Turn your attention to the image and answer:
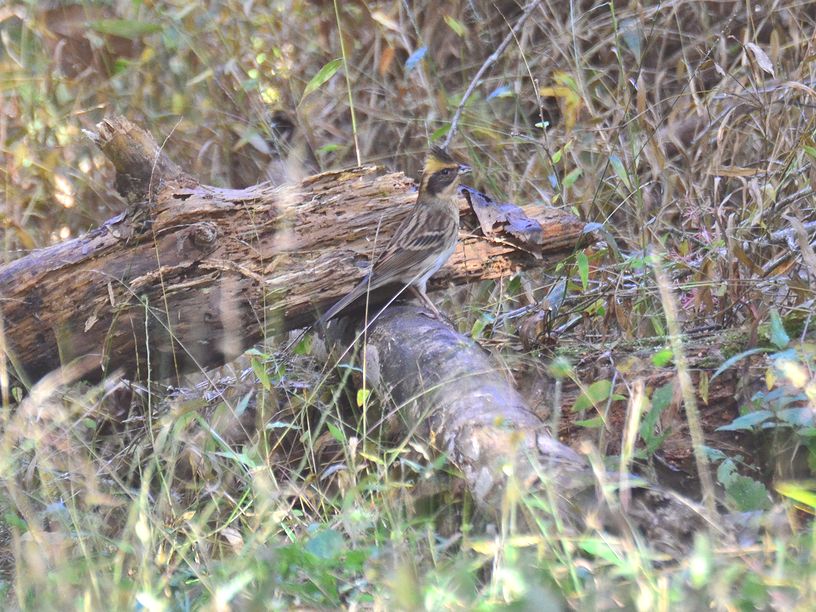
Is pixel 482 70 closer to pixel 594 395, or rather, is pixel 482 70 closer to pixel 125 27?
pixel 125 27

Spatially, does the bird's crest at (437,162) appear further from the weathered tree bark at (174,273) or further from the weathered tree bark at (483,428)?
the weathered tree bark at (483,428)

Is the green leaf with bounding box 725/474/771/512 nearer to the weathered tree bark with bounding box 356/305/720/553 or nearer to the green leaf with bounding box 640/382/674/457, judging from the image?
the green leaf with bounding box 640/382/674/457

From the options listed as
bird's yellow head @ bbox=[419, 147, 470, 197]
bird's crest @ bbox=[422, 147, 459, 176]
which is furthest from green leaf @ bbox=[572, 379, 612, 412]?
bird's crest @ bbox=[422, 147, 459, 176]

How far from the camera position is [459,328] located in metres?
4.75

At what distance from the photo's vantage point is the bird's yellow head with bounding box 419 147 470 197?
447 cm

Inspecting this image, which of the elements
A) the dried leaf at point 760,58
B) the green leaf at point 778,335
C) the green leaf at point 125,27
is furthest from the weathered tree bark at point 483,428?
the green leaf at point 125,27

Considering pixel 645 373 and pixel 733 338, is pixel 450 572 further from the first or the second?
pixel 733 338

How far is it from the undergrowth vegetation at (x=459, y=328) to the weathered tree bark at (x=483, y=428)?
0.23 ft

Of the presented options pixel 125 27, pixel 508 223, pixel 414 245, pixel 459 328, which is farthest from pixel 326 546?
pixel 125 27

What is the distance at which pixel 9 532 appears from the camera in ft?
11.5

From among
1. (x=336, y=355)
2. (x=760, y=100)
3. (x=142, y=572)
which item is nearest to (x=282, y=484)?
(x=336, y=355)

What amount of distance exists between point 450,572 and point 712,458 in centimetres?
115

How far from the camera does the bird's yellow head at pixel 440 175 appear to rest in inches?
176

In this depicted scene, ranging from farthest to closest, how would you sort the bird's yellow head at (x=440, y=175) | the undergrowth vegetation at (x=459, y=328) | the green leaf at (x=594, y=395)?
the bird's yellow head at (x=440, y=175) < the green leaf at (x=594, y=395) < the undergrowth vegetation at (x=459, y=328)
